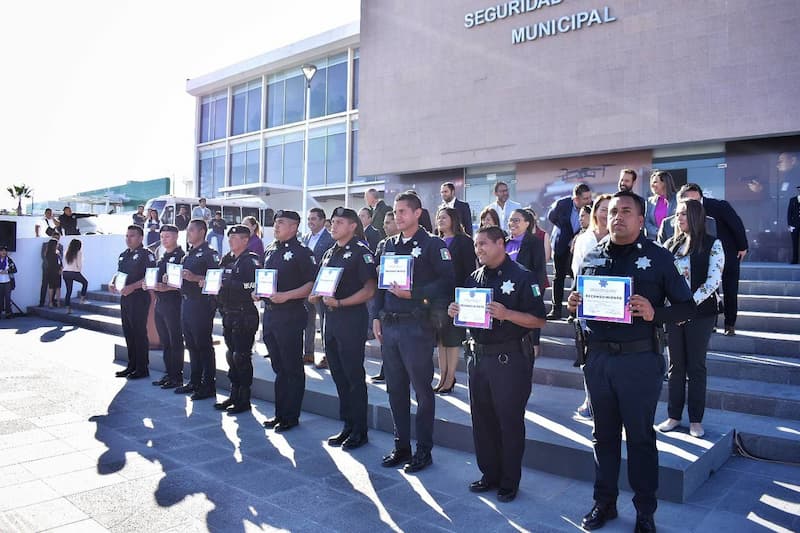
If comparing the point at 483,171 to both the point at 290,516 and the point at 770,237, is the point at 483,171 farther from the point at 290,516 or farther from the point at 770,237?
the point at 290,516

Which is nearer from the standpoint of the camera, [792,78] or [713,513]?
[713,513]

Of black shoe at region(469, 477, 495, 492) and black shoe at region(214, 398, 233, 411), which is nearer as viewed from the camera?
black shoe at region(469, 477, 495, 492)

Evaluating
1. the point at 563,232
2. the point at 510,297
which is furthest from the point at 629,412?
the point at 563,232

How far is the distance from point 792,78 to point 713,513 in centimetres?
1291

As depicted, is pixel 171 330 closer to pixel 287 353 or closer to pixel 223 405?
pixel 223 405

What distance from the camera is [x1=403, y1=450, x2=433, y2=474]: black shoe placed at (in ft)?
14.9

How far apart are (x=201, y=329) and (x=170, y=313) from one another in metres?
0.90

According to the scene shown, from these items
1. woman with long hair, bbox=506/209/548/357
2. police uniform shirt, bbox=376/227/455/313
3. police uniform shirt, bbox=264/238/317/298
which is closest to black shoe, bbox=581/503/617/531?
police uniform shirt, bbox=376/227/455/313

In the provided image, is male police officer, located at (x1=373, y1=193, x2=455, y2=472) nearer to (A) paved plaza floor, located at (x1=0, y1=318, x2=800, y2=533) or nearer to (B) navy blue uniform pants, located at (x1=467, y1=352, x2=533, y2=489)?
(A) paved plaza floor, located at (x1=0, y1=318, x2=800, y2=533)

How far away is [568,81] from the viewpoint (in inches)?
633

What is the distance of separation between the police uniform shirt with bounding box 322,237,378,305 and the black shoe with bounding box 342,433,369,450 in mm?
1252

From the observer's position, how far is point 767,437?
4.70m

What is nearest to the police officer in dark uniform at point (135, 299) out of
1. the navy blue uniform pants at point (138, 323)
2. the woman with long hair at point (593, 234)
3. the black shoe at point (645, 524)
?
the navy blue uniform pants at point (138, 323)

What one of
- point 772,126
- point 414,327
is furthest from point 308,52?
point 414,327
